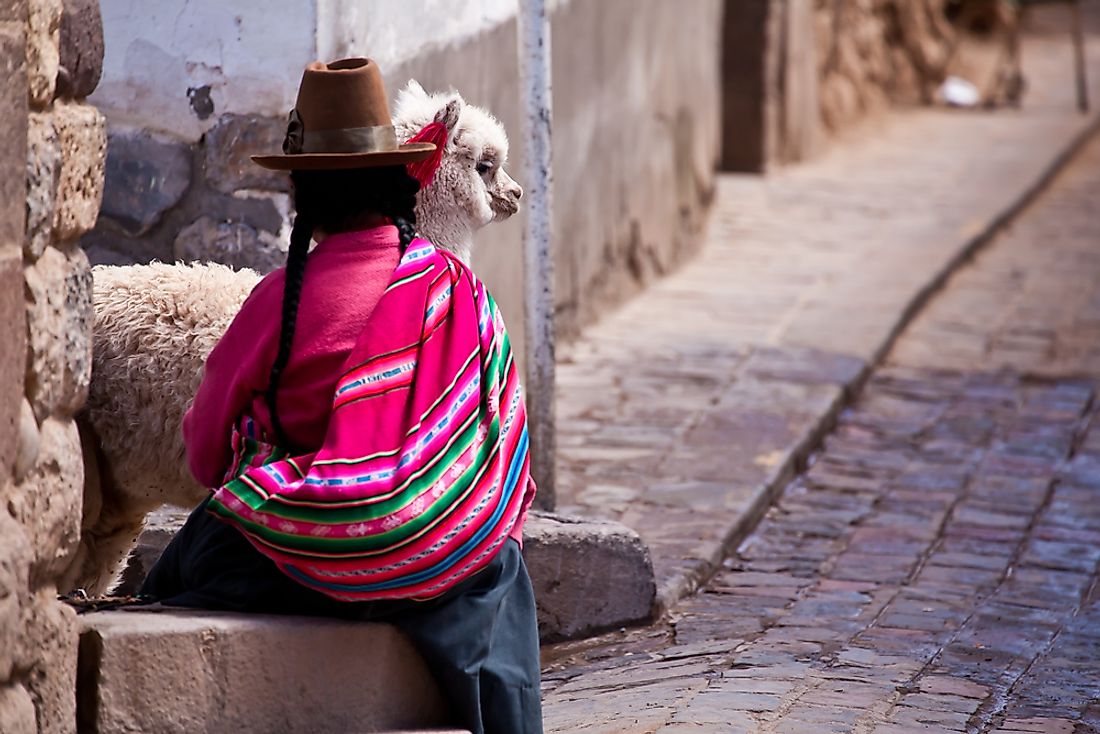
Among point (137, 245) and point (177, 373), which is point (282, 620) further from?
point (137, 245)

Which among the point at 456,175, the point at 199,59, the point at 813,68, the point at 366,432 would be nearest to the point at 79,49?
the point at 366,432

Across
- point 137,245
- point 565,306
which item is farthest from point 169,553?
point 565,306

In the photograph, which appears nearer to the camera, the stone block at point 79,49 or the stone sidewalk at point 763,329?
the stone block at point 79,49

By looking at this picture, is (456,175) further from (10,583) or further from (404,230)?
(10,583)

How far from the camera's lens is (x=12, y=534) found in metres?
2.72

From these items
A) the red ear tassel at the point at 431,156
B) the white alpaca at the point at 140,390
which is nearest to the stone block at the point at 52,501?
the white alpaca at the point at 140,390

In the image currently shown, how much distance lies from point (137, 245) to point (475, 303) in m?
2.14

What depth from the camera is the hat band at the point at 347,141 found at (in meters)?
3.23

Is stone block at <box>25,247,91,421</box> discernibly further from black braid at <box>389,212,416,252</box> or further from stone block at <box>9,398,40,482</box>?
black braid at <box>389,212,416,252</box>

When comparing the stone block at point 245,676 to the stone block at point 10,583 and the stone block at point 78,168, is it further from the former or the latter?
the stone block at point 78,168

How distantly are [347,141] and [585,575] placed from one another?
1924mm

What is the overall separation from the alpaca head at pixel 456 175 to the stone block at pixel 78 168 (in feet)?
3.93

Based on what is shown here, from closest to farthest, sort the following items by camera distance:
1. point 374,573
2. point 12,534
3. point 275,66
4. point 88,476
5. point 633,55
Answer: point 12,534 → point 374,573 → point 88,476 → point 275,66 → point 633,55

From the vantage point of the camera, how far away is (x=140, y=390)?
3.83 m
